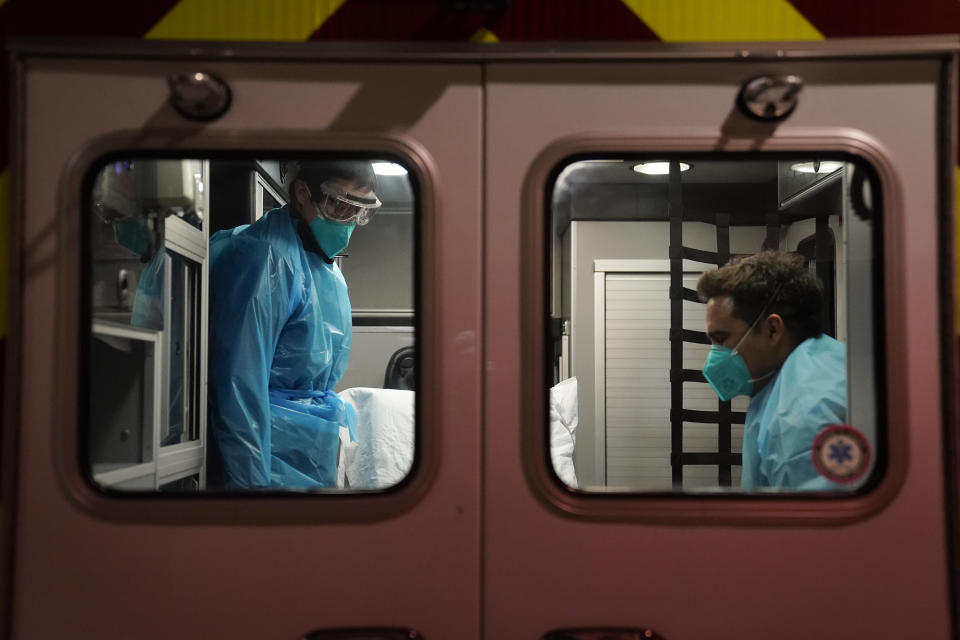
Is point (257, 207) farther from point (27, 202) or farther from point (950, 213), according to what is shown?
point (950, 213)

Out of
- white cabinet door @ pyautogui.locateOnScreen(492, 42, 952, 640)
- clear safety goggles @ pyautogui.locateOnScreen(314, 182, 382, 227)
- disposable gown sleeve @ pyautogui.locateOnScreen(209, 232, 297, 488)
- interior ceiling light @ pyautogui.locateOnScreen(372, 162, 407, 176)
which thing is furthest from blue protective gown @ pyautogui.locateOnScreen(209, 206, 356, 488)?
white cabinet door @ pyautogui.locateOnScreen(492, 42, 952, 640)

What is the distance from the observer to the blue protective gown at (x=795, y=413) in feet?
6.68

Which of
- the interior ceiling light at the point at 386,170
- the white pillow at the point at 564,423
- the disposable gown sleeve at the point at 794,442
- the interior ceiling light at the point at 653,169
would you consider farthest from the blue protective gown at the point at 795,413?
the interior ceiling light at the point at 386,170

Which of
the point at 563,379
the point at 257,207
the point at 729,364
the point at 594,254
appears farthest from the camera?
the point at 594,254

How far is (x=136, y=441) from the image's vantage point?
6.29 feet

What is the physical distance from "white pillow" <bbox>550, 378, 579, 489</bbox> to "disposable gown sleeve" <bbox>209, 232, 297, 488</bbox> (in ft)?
2.91

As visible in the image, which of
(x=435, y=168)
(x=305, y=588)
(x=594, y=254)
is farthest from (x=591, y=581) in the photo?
(x=594, y=254)

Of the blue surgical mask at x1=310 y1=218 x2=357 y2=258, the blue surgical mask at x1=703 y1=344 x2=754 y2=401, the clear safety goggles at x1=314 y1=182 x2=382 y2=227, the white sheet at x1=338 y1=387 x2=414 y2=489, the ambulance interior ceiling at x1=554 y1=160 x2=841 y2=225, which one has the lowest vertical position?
the white sheet at x1=338 y1=387 x2=414 y2=489

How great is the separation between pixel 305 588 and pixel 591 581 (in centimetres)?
51

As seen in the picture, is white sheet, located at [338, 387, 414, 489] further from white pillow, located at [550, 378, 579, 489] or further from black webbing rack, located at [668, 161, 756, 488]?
black webbing rack, located at [668, 161, 756, 488]

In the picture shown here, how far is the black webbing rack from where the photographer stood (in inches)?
119

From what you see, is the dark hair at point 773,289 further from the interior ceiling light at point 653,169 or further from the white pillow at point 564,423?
the white pillow at point 564,423

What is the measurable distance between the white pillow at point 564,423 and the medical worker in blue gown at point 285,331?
0.72 meters

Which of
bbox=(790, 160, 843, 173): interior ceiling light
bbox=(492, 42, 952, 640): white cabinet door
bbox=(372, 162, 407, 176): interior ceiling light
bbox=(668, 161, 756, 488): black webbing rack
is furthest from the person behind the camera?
bbox=(668, 161, 756, 488): black webbing rack
